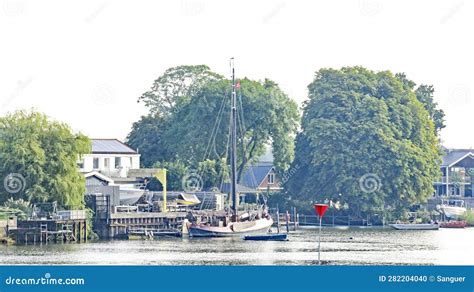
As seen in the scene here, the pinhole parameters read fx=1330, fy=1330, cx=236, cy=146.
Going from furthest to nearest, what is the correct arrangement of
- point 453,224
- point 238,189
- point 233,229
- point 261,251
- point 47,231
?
1. point 238,189
2. point 453,224
3. point 233,229
4. point 47,231
5. point 261,251

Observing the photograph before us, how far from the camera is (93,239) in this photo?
71938 millimetres

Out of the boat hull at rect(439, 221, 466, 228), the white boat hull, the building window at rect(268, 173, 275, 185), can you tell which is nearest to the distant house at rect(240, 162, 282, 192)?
the building window at rect(268, 173, 275, 185)

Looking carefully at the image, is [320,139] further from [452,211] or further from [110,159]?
[110,159]

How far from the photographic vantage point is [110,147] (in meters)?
100

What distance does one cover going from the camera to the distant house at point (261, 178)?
4382 inches

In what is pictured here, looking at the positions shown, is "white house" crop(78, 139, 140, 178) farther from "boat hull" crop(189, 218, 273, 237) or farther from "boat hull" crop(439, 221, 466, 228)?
"boat hull" crop(439, 221, 466, 228)

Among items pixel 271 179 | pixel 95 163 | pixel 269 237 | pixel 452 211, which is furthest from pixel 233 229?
pixel 271 179

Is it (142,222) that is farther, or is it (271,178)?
(271,178)

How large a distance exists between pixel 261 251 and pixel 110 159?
1525 inches

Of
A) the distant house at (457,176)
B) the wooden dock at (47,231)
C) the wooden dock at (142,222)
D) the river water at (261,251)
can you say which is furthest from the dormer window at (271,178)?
the wooden dock at (47,231)

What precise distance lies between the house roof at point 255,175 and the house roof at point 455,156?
15634mm

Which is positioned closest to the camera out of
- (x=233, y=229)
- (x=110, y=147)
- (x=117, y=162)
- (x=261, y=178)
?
(x=233, y=229)

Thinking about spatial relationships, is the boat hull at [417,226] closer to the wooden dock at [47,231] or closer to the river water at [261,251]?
the river water at [261,251]

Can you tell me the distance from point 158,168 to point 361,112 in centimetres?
1582
